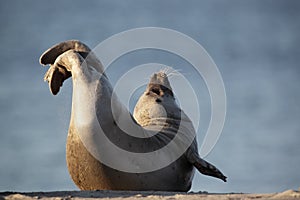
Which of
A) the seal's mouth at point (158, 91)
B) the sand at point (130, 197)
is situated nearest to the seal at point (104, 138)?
the seal's mouth at point (158, 91)

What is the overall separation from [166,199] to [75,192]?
1106 millimetres

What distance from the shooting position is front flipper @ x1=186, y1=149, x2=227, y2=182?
791cm

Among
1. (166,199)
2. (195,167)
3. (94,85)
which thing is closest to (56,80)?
(94,85)

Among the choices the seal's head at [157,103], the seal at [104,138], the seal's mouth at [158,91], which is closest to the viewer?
the seal at [104,138]

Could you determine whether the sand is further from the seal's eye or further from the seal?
the seal's eye

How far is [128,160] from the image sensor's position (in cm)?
698

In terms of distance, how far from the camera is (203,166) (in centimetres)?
793

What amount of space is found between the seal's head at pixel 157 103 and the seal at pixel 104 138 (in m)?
0.37

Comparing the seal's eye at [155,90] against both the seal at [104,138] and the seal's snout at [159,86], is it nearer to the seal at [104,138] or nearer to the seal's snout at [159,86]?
the seal's snout at [159,86]

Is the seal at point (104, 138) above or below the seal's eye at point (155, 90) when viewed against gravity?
below

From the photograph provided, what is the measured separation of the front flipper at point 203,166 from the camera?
312 inches

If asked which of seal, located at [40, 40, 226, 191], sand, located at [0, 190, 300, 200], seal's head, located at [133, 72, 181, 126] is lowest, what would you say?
sand, located at [0, 190, 300, 200]

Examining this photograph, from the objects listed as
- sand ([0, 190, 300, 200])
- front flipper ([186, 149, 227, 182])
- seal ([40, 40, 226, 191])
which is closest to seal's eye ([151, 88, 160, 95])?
seal ([40, 40, 226, 191])

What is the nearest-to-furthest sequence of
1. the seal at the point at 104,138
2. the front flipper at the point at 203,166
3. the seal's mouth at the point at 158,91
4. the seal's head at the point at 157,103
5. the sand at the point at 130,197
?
the sand at the point at 130,197 → the seal at the point at 104,138 → the front flipper at the point at 203,166 → the seal's head at the point at 157,103 → the seal's mouth at the point at 158,91
